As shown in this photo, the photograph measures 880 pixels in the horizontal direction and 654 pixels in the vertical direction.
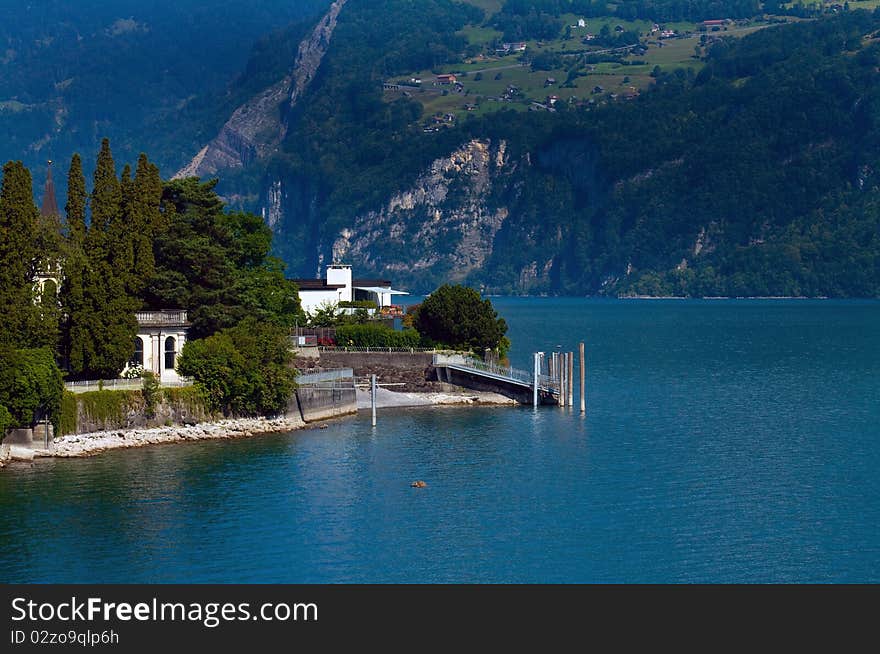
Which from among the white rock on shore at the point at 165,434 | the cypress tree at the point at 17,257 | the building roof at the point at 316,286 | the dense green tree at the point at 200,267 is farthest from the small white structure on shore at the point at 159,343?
the building roof at the point at 316,286

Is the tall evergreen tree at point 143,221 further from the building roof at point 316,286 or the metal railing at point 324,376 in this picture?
the building roof at point 316,286

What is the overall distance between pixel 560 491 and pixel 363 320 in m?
A: 53.0

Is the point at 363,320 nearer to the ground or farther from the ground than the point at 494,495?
farther from the ground

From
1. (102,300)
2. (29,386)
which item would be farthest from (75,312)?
(29,386)

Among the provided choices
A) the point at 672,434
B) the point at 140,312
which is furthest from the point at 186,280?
the point at 672,434

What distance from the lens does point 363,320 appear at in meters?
115

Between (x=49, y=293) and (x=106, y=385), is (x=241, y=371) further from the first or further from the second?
(x=49, y=293)

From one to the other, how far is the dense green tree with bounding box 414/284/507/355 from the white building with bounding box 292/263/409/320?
57.3 feet

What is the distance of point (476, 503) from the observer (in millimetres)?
60625

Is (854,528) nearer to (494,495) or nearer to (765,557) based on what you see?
(765,557)

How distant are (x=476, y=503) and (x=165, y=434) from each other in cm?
1896

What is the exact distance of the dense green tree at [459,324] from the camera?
10062 centimetres

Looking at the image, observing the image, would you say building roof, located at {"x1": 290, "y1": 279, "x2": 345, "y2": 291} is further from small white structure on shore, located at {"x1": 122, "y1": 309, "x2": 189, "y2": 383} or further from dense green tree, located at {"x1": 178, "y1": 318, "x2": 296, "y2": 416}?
dense green tree, located at {"x1": 178, "y1": 318, "x2": 296, "y2": 416}
